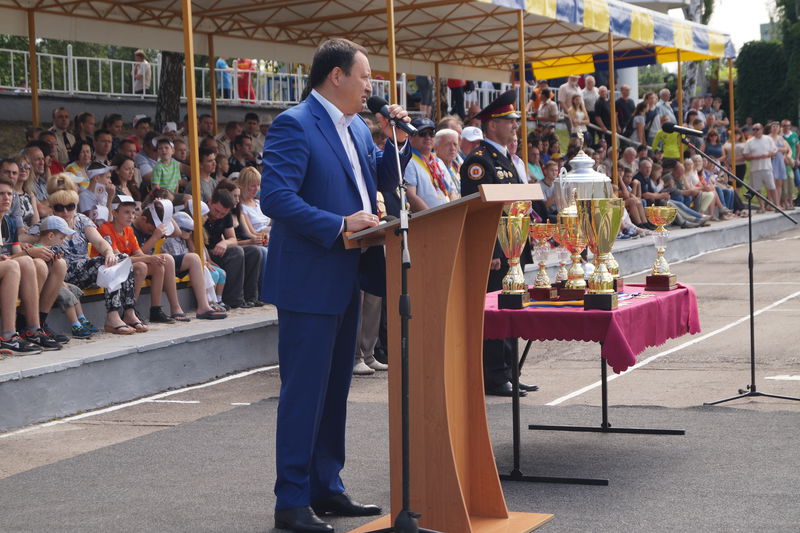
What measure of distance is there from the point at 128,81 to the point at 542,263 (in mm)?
18606

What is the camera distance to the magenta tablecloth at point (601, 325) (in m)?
5.59

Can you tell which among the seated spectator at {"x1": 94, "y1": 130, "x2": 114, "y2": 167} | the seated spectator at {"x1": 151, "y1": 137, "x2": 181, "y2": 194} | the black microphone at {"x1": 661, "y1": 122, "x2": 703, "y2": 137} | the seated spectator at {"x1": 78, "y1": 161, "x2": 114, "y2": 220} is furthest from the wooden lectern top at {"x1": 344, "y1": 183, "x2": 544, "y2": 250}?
the seated spectator at {"x1": 94, "y1": 130, "x2": 114, "y2": 167}

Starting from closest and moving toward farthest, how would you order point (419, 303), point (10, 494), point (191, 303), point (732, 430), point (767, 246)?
point (419, 303)
point (10, 494)
point (732, 430)
point (191, 303)
point (767, 246)

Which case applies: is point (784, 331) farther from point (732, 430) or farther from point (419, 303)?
point (419, 303)

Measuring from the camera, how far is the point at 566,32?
21000 mm

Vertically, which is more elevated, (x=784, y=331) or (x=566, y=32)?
(x=566, y=32)

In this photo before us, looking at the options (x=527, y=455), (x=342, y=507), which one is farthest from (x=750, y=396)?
(x=342, y=507)

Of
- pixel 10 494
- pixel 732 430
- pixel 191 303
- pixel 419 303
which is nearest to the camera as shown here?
pixel 419 303

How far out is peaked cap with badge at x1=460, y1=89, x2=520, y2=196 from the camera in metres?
7.64

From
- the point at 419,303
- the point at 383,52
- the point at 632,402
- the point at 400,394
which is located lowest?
the point at 632,402

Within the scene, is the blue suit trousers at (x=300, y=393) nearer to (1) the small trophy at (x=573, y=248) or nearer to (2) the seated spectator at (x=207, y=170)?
(1) the small trophy at (x=573, y=248)

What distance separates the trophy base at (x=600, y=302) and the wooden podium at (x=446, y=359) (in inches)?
44.5

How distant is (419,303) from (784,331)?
7.44 meters

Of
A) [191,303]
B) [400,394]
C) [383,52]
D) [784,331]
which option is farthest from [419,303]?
[383,52]
